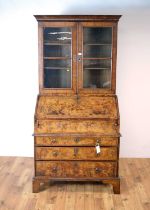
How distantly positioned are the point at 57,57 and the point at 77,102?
1.79ft

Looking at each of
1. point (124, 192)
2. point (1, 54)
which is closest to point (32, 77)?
point (1, 54)

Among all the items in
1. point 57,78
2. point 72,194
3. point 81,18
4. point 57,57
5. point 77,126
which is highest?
point 81,18

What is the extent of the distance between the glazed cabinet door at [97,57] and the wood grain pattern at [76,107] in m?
0.12

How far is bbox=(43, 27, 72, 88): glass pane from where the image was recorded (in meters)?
3.17

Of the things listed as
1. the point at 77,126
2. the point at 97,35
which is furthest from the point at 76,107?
the point at 97,35

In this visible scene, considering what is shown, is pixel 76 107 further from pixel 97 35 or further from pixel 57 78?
pixel 97 35

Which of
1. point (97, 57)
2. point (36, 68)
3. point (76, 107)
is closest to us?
point (76, 107)

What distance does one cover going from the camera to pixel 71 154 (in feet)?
9.93

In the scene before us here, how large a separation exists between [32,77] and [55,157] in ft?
4.28

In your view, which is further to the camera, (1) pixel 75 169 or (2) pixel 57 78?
(2) pixel 57 78

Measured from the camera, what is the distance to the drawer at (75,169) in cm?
303

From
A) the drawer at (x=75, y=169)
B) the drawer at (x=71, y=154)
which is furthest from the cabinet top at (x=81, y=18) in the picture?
the drawer at (x=75, y=169)

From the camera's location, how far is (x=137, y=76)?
3852mm

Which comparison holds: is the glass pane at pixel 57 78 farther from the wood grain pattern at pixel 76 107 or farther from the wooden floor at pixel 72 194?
the wooden floor at pixel 72 194
